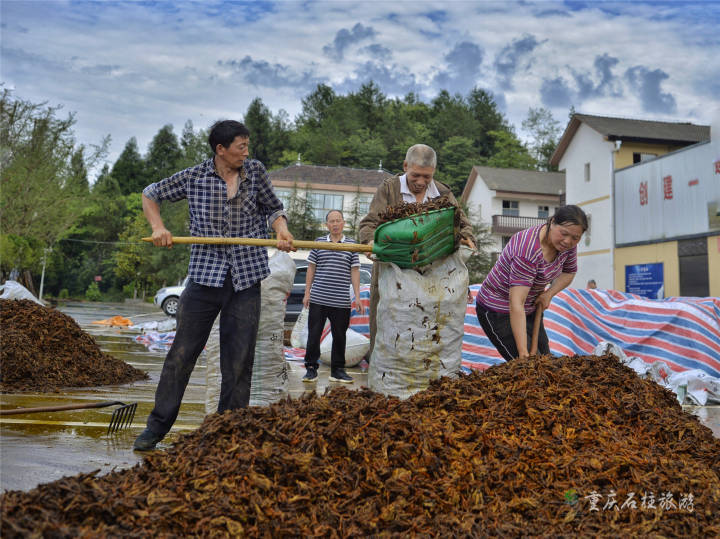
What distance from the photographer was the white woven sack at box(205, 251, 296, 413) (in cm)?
492

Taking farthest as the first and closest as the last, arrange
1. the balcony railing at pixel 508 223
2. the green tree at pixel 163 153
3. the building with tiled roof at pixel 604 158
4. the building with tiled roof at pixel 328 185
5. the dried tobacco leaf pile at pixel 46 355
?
the green tree at pixel 163 153 → the balcony railing at pixel 508 223 → the building with tiled roof at pixel 328 185 → the building with tiled roof at pixel 604 158 → the dried tobacco leaf pile at pixel 46 355

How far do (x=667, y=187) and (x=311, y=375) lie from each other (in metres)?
22.1

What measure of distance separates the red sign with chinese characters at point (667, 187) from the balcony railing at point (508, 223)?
24.3 m

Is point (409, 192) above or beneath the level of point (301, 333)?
above

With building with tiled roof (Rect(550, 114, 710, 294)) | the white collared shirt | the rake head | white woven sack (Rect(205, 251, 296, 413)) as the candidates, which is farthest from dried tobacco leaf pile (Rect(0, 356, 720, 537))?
building with tiled roof (Rect(550, 114, 710, 294))

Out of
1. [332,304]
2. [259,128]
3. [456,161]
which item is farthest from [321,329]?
[259,128]

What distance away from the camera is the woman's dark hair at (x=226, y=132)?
4.07 meters

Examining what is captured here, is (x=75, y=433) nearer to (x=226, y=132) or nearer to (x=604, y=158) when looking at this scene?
(x=226, y=132)

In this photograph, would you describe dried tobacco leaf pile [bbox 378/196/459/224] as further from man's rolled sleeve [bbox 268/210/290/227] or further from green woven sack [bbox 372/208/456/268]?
man's rolled sleeve [bbox 268/210/290/227]

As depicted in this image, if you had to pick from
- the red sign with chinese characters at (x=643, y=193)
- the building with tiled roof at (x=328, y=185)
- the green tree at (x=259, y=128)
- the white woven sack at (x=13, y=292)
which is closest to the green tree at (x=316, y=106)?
the green tree at (x=259, y=128)

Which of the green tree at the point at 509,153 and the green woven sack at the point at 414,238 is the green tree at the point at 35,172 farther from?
the green tree at the point at 509,153

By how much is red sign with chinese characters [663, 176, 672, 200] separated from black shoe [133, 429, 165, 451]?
25.1 meters

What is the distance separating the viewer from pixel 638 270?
2867 cm

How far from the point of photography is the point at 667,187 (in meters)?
25.3
